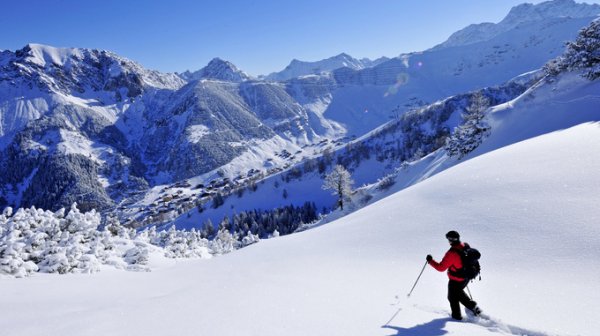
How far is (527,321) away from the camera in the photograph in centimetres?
674

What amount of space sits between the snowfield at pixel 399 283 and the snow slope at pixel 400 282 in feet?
0.13

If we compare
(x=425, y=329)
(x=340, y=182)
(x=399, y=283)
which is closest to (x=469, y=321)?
(x=425, y=329)

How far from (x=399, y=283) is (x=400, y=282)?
10 cm

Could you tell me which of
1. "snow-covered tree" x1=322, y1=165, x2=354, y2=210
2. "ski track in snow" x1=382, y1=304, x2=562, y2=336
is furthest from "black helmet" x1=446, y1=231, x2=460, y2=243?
"snow-covered tree" x1=322, y1=165, x2=354, y2=210

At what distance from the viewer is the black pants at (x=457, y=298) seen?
23.6ft

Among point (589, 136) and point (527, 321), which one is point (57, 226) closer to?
point (527, 321)

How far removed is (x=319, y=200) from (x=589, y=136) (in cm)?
16970

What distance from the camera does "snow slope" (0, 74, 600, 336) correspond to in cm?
664

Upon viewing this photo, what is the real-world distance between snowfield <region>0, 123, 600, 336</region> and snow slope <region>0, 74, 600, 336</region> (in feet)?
0.13

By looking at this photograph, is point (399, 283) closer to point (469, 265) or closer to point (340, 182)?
point (469, 265)

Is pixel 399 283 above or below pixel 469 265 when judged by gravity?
below

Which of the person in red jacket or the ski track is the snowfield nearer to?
the ski track

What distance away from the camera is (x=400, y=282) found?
9.84 metres

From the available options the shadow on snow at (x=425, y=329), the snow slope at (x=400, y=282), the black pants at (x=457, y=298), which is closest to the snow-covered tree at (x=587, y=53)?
the snow slope at (x=400, y=282)
